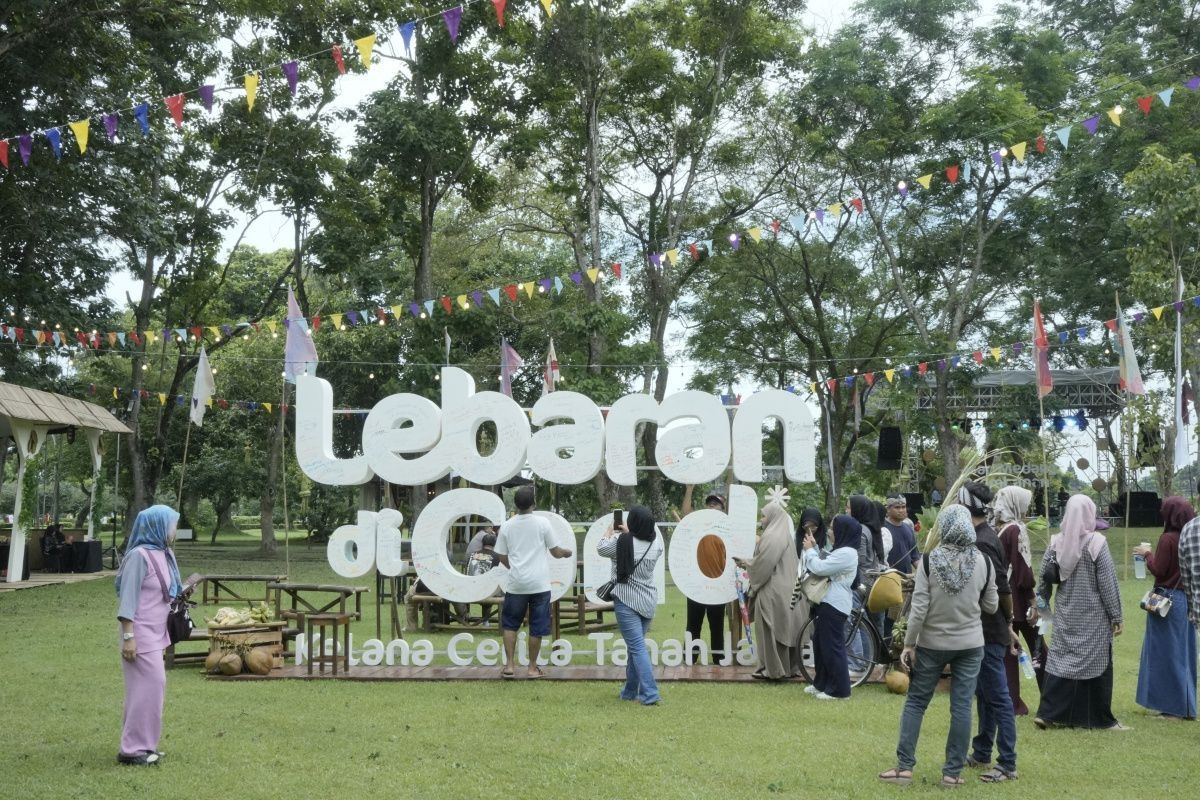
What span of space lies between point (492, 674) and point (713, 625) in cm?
215

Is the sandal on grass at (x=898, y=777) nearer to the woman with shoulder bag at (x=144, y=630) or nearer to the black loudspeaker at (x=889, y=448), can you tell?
the woman with shoulder bag at (x=144, y=630)

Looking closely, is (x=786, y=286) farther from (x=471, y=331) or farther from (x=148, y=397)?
(x=148, y=397)

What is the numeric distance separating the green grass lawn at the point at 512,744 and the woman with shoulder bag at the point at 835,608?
22 cm

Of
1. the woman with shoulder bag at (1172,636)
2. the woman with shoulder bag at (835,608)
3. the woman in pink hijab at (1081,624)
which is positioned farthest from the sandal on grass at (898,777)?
the woman with shoulder bag at (1172,636)

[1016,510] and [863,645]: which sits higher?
[1016,510]

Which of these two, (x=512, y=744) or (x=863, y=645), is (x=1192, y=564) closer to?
(x=863, y=645)

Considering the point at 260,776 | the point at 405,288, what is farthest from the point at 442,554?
the point at 405,288

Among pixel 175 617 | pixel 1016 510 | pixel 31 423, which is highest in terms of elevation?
pixel 31 423

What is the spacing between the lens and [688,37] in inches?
954

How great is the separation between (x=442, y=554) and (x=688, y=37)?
17.3m

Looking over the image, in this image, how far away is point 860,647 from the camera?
9164 millimetres

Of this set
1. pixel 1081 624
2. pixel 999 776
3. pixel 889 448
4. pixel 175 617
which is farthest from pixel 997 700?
pixel 889 448

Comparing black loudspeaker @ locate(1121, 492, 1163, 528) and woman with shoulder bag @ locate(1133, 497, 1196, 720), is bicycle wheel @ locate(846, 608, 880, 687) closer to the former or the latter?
woman with shoulder bag @ locate(1133, 497, 1196, 720)

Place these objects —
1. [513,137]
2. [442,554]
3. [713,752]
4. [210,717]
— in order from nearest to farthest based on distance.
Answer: [713,752], [210,717], [442,554], [513,137]
